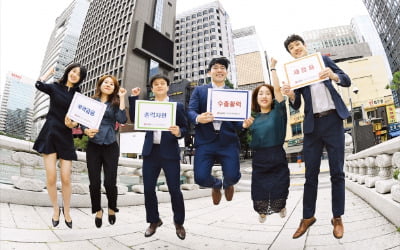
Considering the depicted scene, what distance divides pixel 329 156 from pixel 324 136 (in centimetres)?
25

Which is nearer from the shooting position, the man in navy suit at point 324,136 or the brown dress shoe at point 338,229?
the brown dress shoe at point 338,229

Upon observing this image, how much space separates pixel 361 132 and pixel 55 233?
1556 cm

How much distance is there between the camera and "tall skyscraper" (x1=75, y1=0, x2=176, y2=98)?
5012cm

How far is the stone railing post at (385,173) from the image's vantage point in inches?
127

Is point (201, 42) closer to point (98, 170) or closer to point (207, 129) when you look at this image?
point (207, 129)

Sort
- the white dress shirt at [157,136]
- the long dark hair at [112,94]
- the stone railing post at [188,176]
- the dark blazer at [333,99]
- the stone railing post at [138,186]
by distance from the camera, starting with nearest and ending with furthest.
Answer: the dark blazer at [333,99] < the white dress shirt at [157,136] < the long dark hair at [112,94] < the stone railing post at [138,186] < the stone railing post at [188,176]

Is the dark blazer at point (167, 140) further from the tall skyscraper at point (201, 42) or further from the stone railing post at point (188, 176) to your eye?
the tall skyscraper at point (201, 42)

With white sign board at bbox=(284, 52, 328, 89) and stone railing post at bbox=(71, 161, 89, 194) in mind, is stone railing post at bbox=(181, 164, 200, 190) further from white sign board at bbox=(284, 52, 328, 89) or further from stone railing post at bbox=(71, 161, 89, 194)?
white sign board at bbox=(284, 52, 328, 89)

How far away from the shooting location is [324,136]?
252 centimetres

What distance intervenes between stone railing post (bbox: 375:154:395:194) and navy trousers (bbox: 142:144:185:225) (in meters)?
3.07

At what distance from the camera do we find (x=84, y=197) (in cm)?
461

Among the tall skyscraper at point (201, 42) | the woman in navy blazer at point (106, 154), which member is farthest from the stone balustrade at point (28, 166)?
the tall skyscraper at point (201, 42)

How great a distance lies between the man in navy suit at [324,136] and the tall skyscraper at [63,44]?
9793cm

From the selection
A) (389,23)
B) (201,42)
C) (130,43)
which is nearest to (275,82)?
(130,43)
